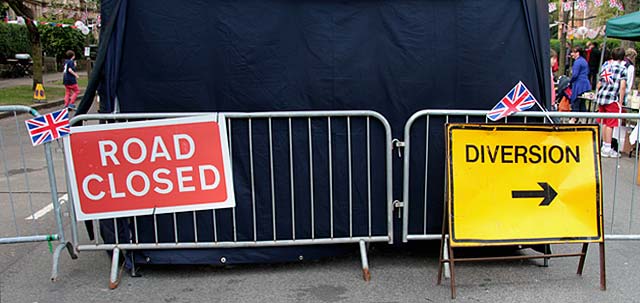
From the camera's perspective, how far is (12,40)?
3119 cm

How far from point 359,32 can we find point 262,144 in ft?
3.93

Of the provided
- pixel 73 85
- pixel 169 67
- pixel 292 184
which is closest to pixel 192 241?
pixel 292 184

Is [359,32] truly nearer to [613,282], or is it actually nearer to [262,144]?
[262,144]

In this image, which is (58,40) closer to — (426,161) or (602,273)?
(426,161)

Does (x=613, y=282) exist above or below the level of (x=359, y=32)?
below

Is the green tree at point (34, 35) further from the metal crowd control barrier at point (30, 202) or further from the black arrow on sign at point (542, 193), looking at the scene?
the black arrow on sign at point (542, 193)

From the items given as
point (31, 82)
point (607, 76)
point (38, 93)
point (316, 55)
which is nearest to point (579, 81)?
point (607, 76)

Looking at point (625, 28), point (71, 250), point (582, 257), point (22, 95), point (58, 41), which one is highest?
point (58, 41)

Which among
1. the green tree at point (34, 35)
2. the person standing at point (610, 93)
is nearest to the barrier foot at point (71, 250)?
the person standing at point (610, 93)

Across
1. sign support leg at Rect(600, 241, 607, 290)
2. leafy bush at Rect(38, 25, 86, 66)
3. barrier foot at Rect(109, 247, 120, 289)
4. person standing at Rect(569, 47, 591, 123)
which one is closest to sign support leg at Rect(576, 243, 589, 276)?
sign support leg at Rect(600, 241, 607, 290)

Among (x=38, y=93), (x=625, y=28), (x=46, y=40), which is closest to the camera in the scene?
(x=625, y=28)

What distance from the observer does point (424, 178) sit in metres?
4.88

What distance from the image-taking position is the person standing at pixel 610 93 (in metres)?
10.3

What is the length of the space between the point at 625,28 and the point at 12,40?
29.9 metres
